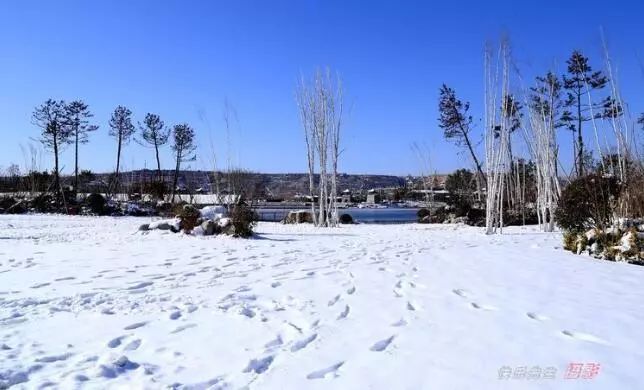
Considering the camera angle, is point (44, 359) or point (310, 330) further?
point (310, 330)

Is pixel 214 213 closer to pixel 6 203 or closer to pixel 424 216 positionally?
pixel 424 216

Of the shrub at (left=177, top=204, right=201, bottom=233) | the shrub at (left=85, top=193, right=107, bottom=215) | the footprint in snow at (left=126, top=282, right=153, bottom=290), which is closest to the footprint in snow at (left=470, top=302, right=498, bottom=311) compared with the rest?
the footprint in snow at (left=126, top=282, right=153, bottom=290)

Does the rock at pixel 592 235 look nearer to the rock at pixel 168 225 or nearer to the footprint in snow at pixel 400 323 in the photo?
the footprint in snow at pixel 400 323

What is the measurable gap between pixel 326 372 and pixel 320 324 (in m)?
0.84

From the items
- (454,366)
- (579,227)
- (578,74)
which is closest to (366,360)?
(454,366)

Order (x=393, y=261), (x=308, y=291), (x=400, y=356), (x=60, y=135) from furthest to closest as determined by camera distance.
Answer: (x=60, y=135)
(x=393, y=261)
(x=308, y=291)
(x=400, y=356)

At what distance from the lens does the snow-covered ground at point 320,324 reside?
2.24 metres

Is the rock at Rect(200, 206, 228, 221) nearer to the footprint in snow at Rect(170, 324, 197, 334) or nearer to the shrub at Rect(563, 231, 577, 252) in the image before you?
the shrub at Rect(563, 231, 577, 252)

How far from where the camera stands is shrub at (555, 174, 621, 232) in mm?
7883

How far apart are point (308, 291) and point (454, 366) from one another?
2.02 metres

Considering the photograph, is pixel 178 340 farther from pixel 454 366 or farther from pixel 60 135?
pixel 60 135

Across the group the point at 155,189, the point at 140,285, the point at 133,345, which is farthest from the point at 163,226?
the point at 155,189

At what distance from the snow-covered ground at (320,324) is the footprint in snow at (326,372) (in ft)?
0.03

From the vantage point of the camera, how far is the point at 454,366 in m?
2.32
